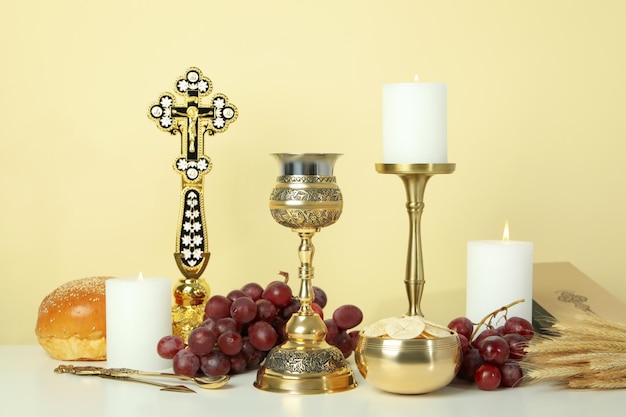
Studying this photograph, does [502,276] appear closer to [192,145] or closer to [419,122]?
[419,122]

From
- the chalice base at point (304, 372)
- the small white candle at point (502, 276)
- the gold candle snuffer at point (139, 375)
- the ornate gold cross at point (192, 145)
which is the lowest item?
the gold candle snuffer at point (139, 375)

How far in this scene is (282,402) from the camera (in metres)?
0.95

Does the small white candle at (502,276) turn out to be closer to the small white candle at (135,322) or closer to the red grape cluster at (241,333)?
the red grape cluster at (241,333)

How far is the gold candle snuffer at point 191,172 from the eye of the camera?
3.89 ft

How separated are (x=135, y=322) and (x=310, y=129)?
61 cm

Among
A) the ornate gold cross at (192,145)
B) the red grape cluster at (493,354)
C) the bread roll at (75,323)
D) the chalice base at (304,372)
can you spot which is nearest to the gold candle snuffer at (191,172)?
the ornate gold cross at (192,145)

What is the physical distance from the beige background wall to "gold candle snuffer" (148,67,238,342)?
14.4 inches

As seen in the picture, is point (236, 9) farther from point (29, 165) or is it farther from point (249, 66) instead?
point (29, 165)

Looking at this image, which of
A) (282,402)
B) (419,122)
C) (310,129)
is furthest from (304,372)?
(310,129)

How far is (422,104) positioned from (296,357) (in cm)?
34

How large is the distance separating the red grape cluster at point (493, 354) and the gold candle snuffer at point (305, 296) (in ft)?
0.45

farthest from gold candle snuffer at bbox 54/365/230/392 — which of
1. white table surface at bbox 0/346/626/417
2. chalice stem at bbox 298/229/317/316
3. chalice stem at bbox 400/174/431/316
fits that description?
chalice stem at bbox 400/174/431/316

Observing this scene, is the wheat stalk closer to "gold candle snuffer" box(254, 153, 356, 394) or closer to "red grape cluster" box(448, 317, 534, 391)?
"red grape cluster" box(448, 317, 534, 391)

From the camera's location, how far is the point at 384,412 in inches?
35.7
